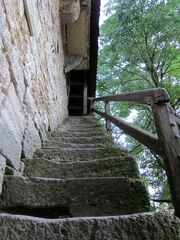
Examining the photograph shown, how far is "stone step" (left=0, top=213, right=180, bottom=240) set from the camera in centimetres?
110

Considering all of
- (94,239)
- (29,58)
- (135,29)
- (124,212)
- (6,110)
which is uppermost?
(135,29)

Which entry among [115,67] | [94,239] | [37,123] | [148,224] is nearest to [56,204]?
[94,239]

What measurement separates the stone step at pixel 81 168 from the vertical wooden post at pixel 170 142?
0.58 m

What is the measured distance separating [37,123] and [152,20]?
20.8ft

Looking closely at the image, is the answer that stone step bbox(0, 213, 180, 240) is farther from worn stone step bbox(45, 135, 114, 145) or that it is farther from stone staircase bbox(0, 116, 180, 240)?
worn stone step bbox(45, 135, 114, 145)

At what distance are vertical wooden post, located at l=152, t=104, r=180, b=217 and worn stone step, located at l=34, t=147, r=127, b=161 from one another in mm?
1059

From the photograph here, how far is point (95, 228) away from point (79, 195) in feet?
1.54

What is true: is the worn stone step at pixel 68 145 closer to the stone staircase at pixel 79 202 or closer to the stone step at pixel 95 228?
the stone staircase at pixel 79 202

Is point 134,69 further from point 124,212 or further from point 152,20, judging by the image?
point 124,212


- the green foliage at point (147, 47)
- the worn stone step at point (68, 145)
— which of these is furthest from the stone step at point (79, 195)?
the green foliage at point (147, 47)

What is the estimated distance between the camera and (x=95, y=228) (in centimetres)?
113

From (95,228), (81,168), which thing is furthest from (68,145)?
(95,228)

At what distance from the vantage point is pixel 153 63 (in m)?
8.45

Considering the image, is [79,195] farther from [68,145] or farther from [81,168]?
[68,145]
